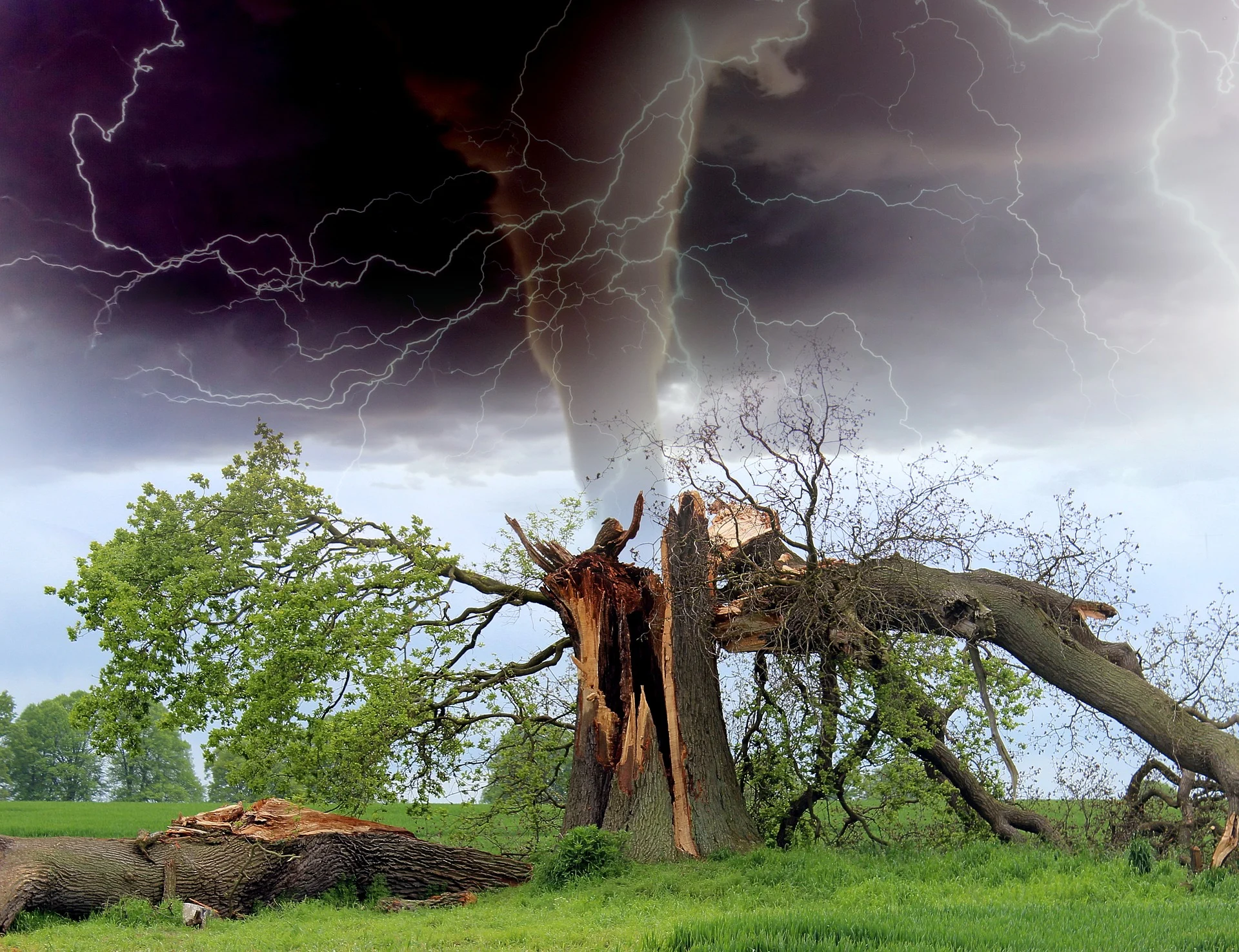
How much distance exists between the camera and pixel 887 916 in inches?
322

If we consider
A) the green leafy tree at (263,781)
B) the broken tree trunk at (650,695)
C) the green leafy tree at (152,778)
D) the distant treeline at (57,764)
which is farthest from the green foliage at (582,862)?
the green leafy tree at (152,778)

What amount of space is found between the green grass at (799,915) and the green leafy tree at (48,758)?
142 feet

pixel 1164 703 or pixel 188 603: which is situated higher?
pixel 188 603

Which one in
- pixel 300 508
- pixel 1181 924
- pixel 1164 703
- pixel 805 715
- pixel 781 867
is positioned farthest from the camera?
pixel 300 508

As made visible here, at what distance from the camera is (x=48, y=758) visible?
4778 centimetres

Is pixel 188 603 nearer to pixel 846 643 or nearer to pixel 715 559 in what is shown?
pixel 715 559

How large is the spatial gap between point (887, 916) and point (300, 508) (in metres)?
11.9

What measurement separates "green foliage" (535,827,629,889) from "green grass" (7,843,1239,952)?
274 mm

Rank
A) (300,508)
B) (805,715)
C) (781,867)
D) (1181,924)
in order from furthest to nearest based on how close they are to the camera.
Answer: (300,508) < (805,715) < (781,867) < (1181,924)

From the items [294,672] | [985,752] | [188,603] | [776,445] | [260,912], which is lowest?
[260,912]

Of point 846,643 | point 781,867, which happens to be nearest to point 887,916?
point 781,867

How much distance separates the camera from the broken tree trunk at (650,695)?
538 inches

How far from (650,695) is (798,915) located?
7191 millimetres

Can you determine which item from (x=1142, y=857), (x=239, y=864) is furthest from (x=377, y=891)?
(x=1142, y=857)
